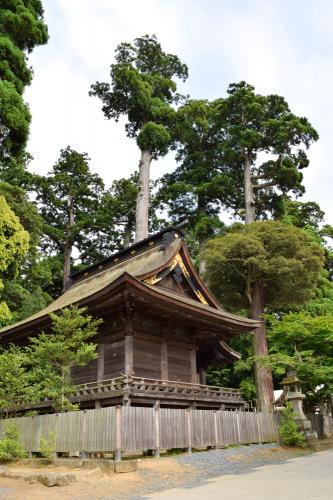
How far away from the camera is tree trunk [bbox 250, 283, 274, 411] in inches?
913

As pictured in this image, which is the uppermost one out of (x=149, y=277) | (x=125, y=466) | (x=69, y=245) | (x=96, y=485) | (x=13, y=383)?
(x=69, y=245)

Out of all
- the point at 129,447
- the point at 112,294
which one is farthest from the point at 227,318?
the point at 129,447

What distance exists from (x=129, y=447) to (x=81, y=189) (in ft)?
113

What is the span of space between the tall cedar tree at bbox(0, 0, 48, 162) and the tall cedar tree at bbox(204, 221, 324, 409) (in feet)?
43.2

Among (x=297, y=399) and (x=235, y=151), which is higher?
(x=235, y=151)

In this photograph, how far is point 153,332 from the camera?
1705 centimetres

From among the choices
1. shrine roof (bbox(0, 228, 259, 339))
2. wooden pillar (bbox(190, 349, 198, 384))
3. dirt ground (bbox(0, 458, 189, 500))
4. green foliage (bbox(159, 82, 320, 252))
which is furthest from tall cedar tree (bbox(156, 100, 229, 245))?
dirt ground (bbox(0, 458, 189, 500))

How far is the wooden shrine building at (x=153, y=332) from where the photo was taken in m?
14.3

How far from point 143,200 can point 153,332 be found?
15.8 meters

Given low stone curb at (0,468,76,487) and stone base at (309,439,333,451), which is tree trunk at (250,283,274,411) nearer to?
stone base at (309,439,333,451)

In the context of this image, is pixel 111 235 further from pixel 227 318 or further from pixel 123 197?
pixel 227 318

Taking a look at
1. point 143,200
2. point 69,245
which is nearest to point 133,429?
point 143,200

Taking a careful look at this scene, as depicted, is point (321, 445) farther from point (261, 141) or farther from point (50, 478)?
point (261, 141)

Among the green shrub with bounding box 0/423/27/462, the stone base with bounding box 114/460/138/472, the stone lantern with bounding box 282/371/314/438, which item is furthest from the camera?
the stone lantern with bounding box 282/371/314/438
